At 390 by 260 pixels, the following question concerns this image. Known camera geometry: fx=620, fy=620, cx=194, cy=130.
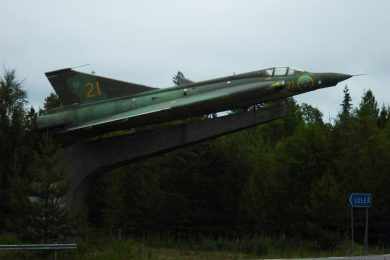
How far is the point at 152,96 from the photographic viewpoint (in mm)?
22656

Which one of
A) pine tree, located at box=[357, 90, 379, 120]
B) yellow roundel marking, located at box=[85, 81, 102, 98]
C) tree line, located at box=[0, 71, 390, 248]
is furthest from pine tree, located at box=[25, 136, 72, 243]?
pine tree, located at box=[357, 90, 379, 120]

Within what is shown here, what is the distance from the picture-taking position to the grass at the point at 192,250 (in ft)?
53.6

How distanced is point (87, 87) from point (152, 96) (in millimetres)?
2569

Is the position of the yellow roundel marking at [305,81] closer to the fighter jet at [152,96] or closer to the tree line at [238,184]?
the fighter jet at [152,96]

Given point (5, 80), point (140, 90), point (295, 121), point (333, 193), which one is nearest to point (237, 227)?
point (333, 193)

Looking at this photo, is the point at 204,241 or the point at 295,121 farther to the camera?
the point at 295,121

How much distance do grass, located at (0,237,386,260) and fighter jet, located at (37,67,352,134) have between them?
4330mm

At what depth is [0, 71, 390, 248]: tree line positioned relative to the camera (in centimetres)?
2320

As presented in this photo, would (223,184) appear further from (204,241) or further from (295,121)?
(295,121)

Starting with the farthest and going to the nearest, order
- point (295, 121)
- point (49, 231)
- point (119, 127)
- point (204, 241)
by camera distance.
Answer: point (295, 121), point (204, 241), point (119, 127), point (49, 231)

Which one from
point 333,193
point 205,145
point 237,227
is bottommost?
point 237,227

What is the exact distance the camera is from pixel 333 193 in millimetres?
27641

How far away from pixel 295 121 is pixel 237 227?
25.4 m

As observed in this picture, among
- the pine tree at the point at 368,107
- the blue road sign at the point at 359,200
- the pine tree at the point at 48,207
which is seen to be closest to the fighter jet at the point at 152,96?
the pine tree at the point at 48,207
